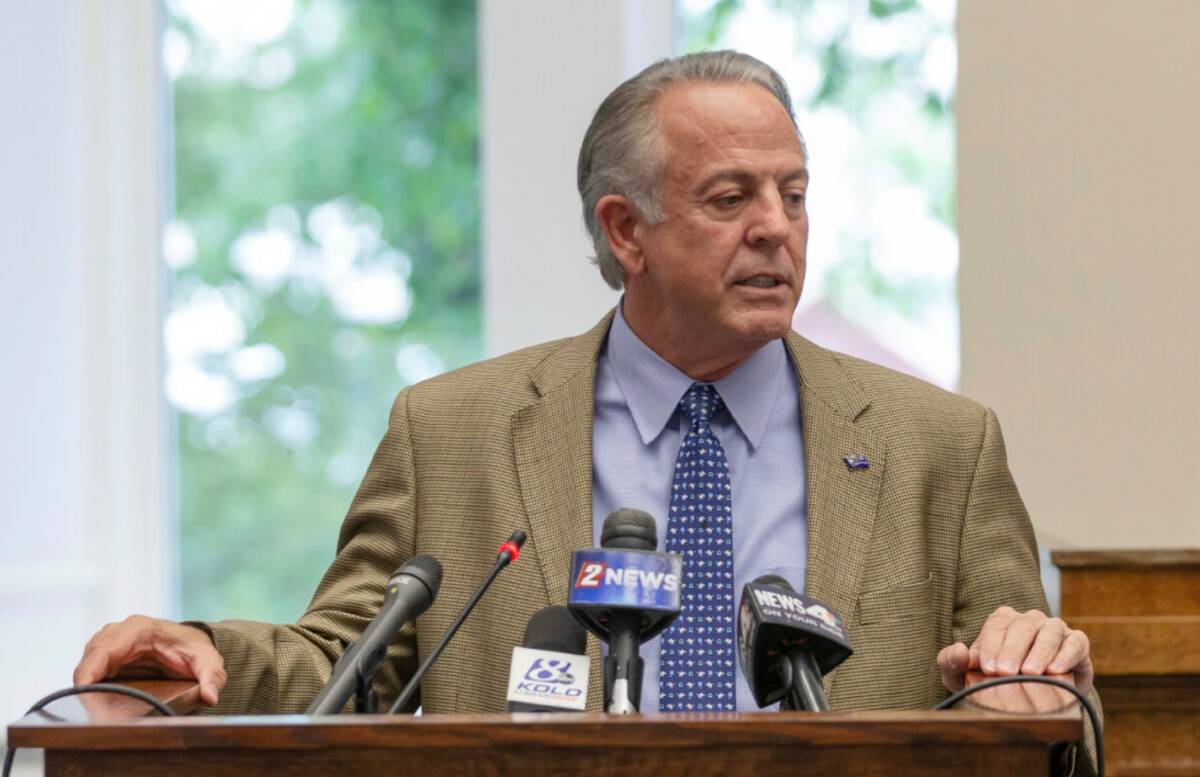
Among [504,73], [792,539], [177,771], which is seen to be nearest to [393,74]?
[504,73]

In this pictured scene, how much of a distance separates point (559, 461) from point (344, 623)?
0.37 metres

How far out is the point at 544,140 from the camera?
417 cm

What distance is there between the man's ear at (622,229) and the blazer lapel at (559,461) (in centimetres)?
13

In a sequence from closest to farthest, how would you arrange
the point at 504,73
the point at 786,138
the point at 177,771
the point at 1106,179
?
the point at 177,771 < the point at 786,138 < the point at 1106,179 < the point at 504,73

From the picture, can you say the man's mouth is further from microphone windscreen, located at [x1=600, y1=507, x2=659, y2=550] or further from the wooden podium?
the wooden podium

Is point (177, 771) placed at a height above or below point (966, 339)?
below

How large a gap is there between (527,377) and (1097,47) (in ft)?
4.91

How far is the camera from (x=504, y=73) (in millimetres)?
4203

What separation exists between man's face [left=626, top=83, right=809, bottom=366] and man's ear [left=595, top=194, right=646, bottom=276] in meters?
0.05

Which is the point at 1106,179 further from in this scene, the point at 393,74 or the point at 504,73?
the point at 393,74

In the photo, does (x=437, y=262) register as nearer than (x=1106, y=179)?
No

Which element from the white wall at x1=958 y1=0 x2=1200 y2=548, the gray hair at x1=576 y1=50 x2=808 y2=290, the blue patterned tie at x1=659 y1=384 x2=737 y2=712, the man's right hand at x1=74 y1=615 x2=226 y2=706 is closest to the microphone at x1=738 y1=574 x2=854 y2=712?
the blue patterned tie at x1=659 y1=384 x2=737 y2=712

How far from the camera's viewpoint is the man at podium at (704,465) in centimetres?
210

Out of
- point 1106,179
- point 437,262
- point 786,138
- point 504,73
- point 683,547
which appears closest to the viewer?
point 683,547
